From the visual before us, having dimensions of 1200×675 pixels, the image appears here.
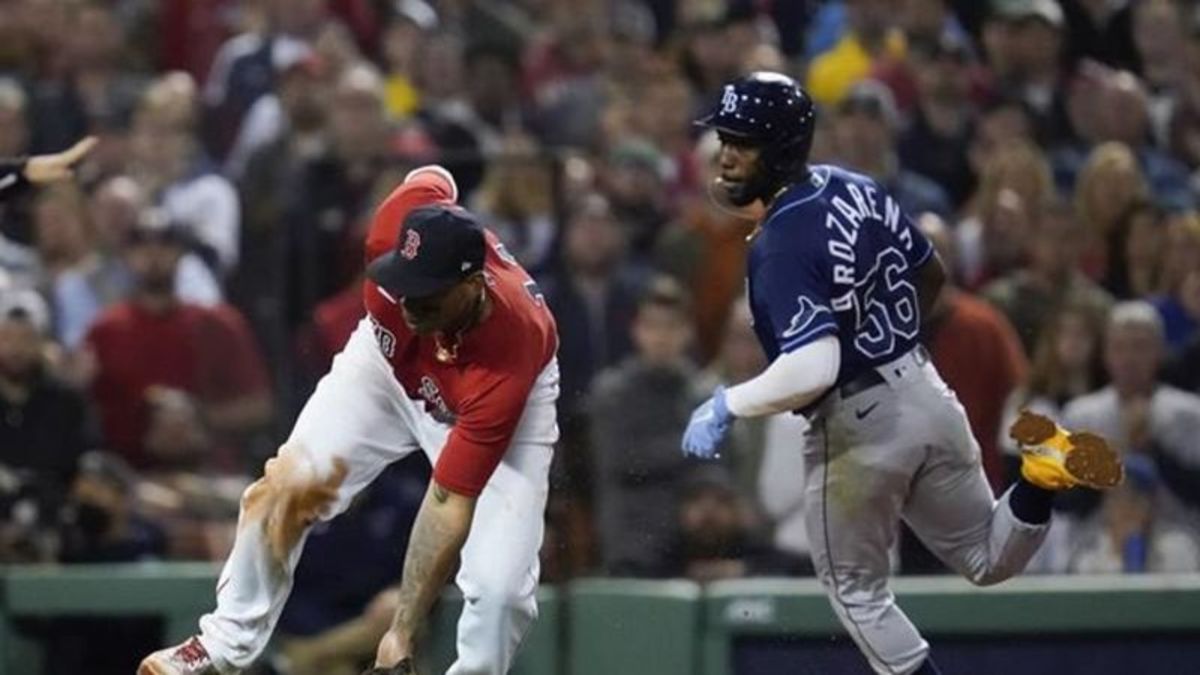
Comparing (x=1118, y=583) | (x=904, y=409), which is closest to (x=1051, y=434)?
(x=904, y=409)

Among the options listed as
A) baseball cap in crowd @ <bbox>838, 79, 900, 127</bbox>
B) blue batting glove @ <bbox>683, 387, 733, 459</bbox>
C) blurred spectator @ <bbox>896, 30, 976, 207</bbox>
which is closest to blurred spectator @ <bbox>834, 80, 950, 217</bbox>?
baseball cap in crowd @ <bbox>838, 79, 900, 127</bbox>

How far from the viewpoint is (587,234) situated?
14016 millimetres

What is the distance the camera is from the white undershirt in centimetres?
959

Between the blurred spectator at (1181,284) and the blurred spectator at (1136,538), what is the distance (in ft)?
3.16

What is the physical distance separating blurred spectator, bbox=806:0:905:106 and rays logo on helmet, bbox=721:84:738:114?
228 inches

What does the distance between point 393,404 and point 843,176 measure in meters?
1.56

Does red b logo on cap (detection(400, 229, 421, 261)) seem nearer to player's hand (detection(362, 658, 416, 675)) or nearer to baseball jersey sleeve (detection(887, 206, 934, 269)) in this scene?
player's hand (detection(362, 658, 416, 675))

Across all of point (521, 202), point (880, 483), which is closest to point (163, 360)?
point (521, 202)

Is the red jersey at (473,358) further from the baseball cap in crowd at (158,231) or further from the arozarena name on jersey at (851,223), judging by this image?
the baseball cap in crowd at (158,231)

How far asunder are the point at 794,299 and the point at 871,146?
4.80 meters

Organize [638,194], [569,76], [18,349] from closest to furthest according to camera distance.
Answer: [18,349], [638,194], [569,76]

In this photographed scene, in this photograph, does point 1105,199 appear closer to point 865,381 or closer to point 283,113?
point 283,113

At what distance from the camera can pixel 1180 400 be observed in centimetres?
1287

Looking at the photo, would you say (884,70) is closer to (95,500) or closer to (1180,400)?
(1180,400)
